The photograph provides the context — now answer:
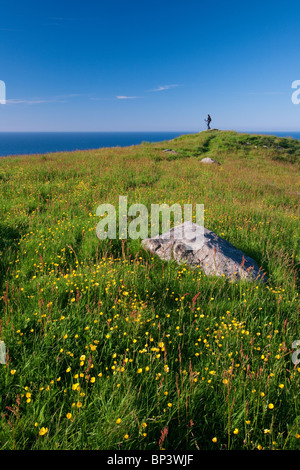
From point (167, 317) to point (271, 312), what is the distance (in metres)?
1.62

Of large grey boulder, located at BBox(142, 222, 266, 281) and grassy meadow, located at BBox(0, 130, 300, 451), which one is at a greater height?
large grey boulder, located at BBox(142, 222, 266, 281)

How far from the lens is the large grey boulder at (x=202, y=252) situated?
457 cm

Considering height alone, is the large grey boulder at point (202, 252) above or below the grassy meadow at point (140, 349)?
above

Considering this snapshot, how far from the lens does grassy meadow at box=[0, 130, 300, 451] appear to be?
206 cm

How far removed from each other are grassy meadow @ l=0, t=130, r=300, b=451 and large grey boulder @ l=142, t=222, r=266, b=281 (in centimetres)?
27

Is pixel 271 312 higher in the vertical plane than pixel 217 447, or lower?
higher

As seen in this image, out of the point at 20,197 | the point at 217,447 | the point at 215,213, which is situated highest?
the point at 20,197

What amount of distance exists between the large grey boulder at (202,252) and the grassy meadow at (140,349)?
27 cm

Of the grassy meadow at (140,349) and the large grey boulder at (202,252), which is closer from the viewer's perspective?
the grassy meadow at (140,349)

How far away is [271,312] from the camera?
3.68 metres

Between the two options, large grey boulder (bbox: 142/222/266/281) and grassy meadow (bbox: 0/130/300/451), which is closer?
grassy meadow (bbox: 0/130/300/451)
